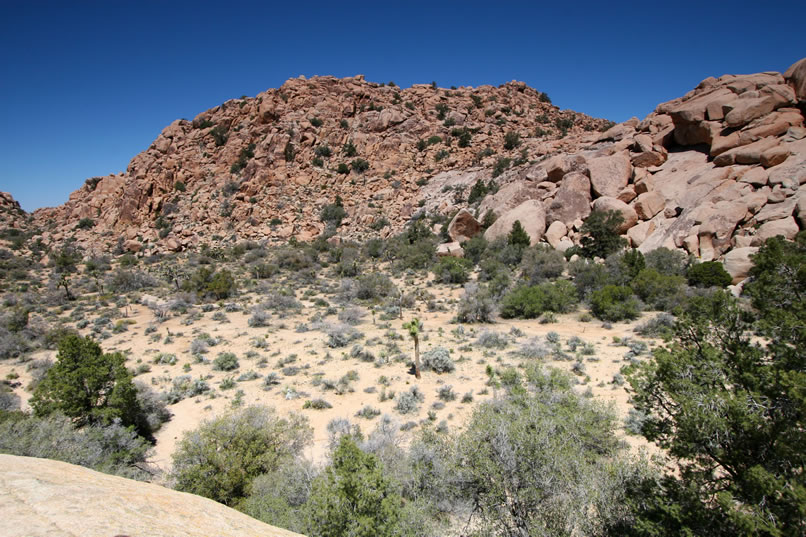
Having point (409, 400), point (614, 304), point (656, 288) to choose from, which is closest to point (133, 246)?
point (409, 400)

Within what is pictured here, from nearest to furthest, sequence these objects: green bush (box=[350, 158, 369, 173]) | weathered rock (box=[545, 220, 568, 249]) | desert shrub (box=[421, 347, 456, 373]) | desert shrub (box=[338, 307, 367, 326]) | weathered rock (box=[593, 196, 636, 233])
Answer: desert shrub (box=[421, 347, 456, 373])
desert shrub (box=[338, 307, 367, 326])
weathered rock (box=[593, 196, 636, 233])
weathered rock (box=[545, 220, 568, 249])
green bush (box=[350, 158, 369, 173])

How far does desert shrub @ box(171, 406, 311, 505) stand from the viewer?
610 cm

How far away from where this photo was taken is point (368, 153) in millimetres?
44781

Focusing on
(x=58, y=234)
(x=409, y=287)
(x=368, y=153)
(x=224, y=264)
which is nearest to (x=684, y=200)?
(x=409, y=287)

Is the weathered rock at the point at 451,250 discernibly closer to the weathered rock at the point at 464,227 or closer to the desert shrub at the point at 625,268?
the weathered rock at the point at 464,227

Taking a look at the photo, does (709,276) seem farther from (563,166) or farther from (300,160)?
(300,160)

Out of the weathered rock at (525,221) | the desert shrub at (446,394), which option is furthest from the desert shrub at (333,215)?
the desert shrub at (446,394)

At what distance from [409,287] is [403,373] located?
12.3 m

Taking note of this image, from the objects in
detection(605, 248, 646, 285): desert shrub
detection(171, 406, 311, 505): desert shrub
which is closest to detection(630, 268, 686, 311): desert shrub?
detection(605, 248, 646, 285): desert shrub

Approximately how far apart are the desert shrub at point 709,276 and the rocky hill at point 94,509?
21745 mm

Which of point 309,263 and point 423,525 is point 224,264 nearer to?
point 309,263

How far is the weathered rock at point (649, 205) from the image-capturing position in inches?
999

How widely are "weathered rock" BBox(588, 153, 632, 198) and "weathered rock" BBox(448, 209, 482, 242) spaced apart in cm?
997

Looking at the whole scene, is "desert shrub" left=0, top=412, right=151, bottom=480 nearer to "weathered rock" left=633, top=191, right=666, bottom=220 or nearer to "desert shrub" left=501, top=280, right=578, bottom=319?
"desert shrub" left=501, top=280, right=578, bottom=319
